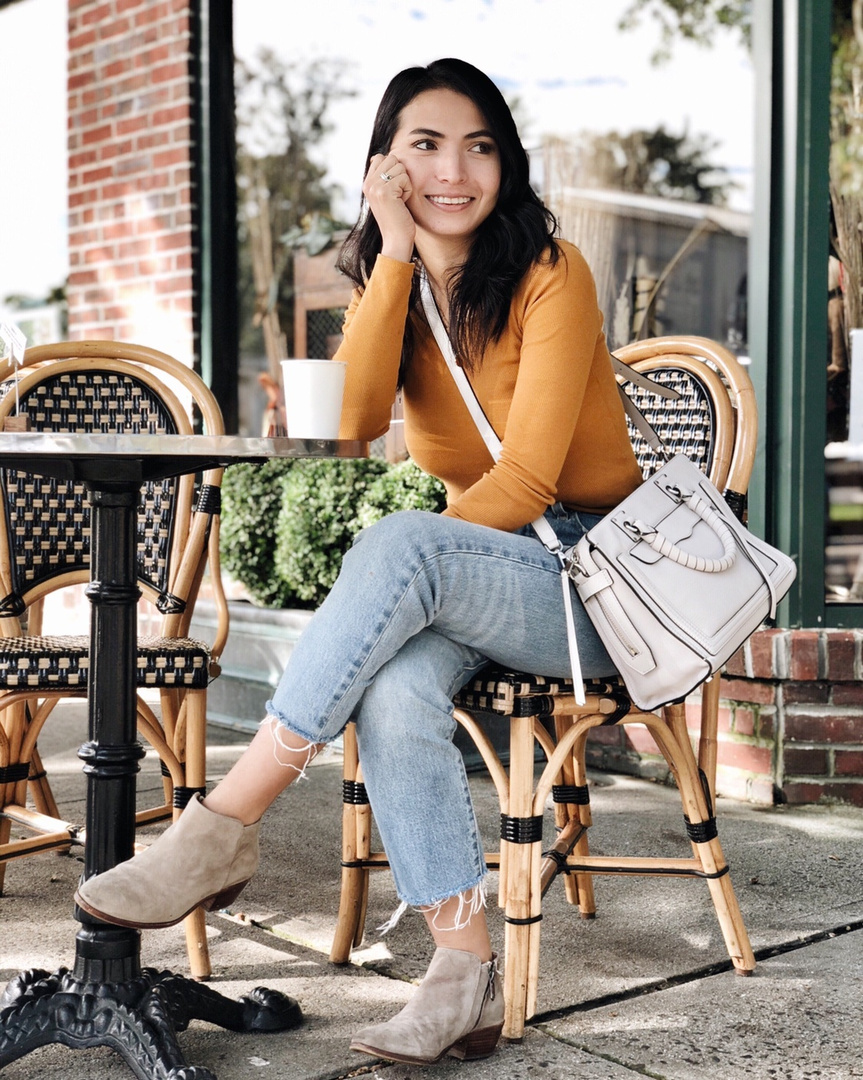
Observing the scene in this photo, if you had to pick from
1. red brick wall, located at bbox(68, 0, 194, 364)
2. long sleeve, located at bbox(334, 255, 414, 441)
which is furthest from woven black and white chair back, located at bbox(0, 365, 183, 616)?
red brick wall, located at bbox(68, 0, 194, 364)

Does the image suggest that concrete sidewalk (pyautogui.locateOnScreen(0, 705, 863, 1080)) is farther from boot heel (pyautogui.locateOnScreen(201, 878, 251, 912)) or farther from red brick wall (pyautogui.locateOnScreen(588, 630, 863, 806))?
boot heel (pyautogui.locateOnScreen(201, 878, 251, 912))

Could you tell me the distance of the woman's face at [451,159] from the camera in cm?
216

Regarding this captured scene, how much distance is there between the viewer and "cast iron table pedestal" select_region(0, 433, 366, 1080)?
5.66 ft

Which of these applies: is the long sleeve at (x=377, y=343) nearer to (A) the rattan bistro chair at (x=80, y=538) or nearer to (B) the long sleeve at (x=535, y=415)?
(B) the long sleeve at (x=535, y=415)

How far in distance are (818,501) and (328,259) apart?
2.54 meters

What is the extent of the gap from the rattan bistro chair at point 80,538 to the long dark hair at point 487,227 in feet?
1.99

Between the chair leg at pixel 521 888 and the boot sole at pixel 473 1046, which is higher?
the chair leg at pixel 521 888

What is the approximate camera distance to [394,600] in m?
1.76

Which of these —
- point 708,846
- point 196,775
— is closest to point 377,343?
point 196,775

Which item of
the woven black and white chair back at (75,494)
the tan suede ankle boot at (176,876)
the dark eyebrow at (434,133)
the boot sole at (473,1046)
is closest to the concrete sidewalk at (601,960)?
the boot sole at (473,1046)

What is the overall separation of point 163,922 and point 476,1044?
1.55ft

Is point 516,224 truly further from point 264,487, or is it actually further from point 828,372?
point 264,487

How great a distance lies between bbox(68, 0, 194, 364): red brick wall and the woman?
246cm

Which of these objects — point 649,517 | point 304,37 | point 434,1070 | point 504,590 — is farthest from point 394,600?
point 304,37
